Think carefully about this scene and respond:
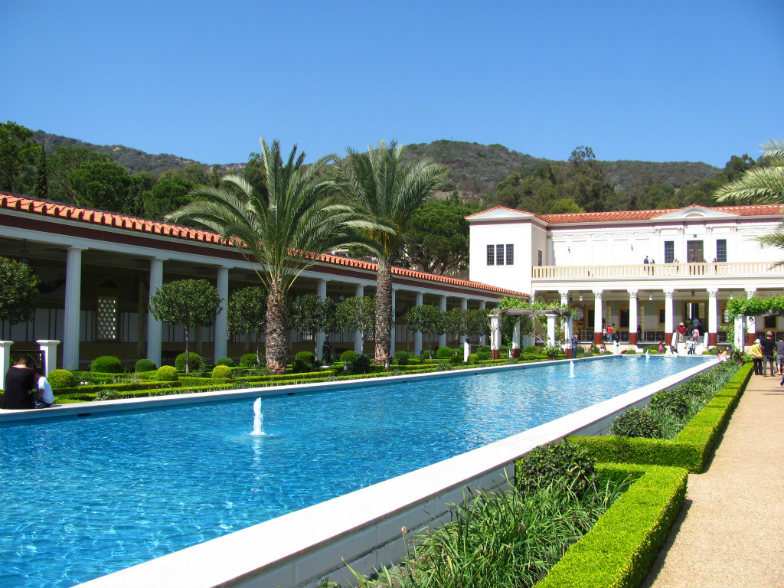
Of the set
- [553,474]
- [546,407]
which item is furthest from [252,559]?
[546,407]

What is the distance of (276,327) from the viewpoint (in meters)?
Result: 18.5

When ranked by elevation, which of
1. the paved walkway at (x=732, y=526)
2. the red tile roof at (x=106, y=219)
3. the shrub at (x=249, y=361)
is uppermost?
the red tile roof at (x=106, y=219)

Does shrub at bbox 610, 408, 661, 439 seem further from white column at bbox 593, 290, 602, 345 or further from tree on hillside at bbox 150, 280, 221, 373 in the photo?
white column at bbox 593, 290, 602, 345

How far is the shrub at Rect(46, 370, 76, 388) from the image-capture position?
12797 millimetres

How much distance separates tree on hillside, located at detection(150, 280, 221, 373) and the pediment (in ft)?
116

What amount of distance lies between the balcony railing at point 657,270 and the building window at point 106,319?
28157mm

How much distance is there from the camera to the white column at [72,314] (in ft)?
55.5

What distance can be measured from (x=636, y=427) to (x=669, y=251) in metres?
40.5

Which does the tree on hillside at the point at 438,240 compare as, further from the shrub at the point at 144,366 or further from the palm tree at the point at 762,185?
the palm tree at the point at 762,185

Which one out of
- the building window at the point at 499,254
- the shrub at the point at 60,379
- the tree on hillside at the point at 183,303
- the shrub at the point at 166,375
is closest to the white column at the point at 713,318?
the building window at the point at 499,254

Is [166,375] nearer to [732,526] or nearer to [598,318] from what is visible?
[732,526]

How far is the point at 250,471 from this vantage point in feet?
25.0

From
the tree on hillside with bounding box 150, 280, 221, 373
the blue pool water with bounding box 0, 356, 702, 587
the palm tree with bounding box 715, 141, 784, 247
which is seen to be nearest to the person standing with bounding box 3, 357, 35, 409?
A: the blue pool water with bounding box 0, 356, 702, 587

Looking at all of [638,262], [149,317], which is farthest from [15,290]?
[638,262]
